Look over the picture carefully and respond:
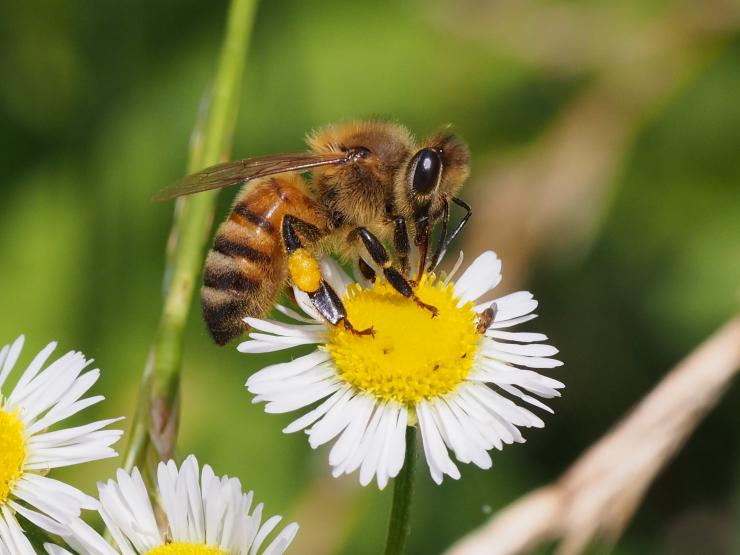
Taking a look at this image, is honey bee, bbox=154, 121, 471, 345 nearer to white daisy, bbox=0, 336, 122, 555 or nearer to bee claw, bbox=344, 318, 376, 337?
bee claw, bbox=344, 318, 376, 337

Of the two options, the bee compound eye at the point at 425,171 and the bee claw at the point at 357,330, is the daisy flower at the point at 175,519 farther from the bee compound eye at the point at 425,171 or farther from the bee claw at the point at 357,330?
the bee compound eye at the point at 425,171

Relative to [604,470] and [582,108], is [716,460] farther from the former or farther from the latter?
[604,470]

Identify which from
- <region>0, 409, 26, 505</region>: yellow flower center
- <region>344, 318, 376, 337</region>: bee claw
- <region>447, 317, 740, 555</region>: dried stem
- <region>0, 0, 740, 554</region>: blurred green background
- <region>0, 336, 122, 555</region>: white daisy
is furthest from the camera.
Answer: <region>0, 0, 740, 554</region>: blurred green background

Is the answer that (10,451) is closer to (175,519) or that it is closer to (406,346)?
(175,519)

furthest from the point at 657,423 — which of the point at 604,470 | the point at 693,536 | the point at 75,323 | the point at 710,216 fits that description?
the point at 75,323

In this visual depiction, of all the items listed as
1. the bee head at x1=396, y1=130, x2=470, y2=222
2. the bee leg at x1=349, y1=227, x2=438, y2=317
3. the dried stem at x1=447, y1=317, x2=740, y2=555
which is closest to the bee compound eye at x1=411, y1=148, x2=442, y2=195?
the bee head at x1=396, y1=130, x2=470, y2=222
